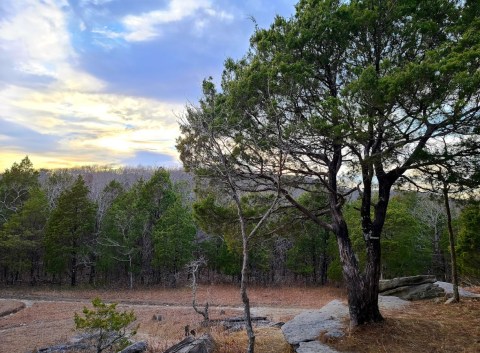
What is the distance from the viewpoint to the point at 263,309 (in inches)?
1001

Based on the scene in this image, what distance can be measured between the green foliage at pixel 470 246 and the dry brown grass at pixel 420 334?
1303cm

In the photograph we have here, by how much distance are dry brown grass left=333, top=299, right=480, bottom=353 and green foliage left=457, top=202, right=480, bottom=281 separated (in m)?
13.0

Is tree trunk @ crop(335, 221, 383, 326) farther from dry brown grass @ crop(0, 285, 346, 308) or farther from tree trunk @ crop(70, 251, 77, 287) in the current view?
tree trunk @ crop(70, 251, 77, 287)

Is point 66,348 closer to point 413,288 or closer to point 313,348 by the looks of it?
point 313,348

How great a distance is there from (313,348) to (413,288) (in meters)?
7.49

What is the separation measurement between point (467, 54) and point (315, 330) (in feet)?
23.6

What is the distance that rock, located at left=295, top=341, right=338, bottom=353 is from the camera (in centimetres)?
852

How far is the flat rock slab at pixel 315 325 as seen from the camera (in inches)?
373

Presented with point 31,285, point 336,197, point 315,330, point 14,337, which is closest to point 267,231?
point 336,197

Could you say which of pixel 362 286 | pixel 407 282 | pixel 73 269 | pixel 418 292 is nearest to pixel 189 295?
pixel 73 269

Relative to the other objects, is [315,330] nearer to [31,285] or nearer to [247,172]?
[247,172]

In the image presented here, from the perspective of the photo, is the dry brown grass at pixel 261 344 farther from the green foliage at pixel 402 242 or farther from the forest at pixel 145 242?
the forest at pixel 145 242

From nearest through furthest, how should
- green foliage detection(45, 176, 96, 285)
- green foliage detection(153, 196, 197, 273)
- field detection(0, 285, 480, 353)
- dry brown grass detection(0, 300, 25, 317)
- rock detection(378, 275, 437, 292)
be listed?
1. field detection(0, 285, 480, 353)
2. rock detection(378, 275, 437, 292)
3. dry brown grass detection(0, 300, 25, 317)
4. green foliage detection(45, 176, 96, 285)
5. green foliage detection(153, 196, 197, 273)

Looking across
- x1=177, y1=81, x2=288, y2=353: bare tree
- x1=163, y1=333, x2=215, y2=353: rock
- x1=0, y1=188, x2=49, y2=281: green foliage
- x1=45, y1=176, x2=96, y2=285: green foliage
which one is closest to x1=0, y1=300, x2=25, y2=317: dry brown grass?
x1=0, y1=188, x2=49, y2=281: green foliage
